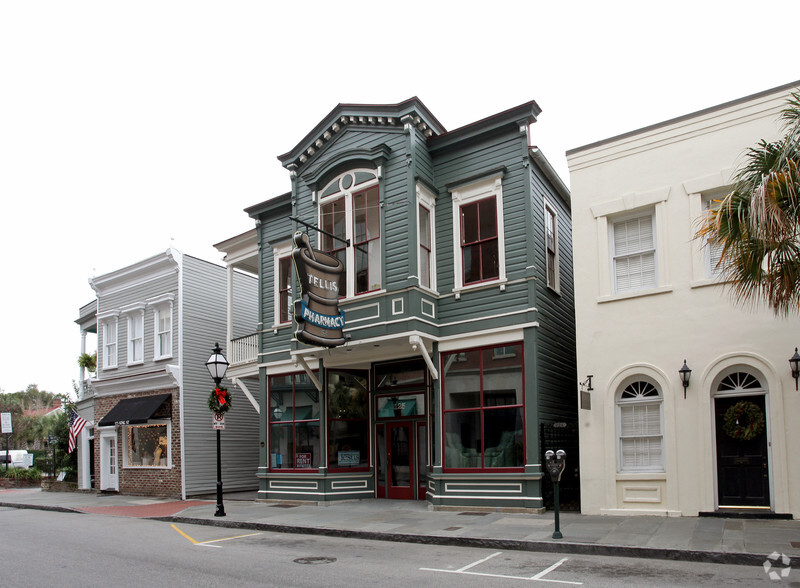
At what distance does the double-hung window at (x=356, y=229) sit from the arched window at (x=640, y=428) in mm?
6142

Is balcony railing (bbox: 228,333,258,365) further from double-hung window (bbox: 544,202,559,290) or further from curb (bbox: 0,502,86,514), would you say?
double-hung window (bbox: 544,202,559,290)

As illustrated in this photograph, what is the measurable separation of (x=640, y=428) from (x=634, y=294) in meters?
2.67

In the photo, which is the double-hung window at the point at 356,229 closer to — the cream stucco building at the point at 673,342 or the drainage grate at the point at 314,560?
the cream stucco building at the point at 673,342

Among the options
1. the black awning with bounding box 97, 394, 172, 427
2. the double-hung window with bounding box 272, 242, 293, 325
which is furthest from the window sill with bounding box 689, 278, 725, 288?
the black awning with bounding box 97, 394, 172, 427

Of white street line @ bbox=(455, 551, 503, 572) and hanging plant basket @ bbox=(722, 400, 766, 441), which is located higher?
hanging plant basket @ bbox=(722, 400, 766, 441)

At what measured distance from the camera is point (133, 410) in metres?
23.9

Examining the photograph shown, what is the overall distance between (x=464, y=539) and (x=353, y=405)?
736 cm

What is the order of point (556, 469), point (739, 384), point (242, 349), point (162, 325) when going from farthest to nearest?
point (162, 325)
point (242, 349)
point (739, 384)
point (556, 469)

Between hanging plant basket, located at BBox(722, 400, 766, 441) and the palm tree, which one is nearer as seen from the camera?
the palm tree

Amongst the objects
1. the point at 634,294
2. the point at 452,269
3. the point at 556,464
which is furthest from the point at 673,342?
the point at 452,269

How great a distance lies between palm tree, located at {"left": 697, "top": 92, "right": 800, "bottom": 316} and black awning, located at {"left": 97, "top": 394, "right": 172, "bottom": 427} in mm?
18723

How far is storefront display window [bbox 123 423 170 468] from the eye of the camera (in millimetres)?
23531

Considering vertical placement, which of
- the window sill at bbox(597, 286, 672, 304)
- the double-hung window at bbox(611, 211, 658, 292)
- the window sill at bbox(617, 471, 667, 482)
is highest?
the double-hung window at bbox(611, 211, 658, 292)

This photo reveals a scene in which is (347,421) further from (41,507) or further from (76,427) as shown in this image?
(76,427)
